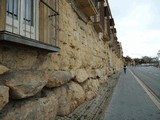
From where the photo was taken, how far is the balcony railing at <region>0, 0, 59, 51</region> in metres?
3.00

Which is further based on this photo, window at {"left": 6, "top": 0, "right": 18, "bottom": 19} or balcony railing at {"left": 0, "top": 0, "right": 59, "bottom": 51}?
window at {"left": 6, "top": 0, "right": 18, "bottom": 19}

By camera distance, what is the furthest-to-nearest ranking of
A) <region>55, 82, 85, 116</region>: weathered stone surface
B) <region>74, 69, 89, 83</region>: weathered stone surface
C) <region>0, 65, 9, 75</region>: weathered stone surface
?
<region>74, 69, 89, 83</region>: weathered stone surface → <region>55, 82, 85, 116</region>: weathered stone surface → <region>0, 65, 9, 75</region>: weathered stone surface

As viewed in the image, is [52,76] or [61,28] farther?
[61,28]

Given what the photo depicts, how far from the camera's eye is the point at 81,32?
7.20 metres

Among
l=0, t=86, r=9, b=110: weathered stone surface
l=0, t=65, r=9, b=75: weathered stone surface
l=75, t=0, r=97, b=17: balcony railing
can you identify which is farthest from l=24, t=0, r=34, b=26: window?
l=75, t=0, r=97, b=17: balcony railing

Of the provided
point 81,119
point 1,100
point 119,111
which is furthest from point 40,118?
point 119,111

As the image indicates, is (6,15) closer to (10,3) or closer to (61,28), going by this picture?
(10,3)

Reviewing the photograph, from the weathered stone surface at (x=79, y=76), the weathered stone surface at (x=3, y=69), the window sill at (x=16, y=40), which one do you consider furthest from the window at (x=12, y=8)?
the weathered stone surface at (x=79, y=76)

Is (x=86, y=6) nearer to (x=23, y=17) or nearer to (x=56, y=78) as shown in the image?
(x=56, y=78)

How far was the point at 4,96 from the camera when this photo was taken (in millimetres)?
2703

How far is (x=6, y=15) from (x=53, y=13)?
5.35 feet

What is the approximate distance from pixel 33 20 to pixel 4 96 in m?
1.76

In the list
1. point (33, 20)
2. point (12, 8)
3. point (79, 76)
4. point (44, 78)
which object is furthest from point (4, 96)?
point (79, 76)

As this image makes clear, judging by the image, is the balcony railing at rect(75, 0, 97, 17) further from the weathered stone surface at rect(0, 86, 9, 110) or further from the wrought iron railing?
the weathered stone surface at rect(0, 86, 9, 110)
